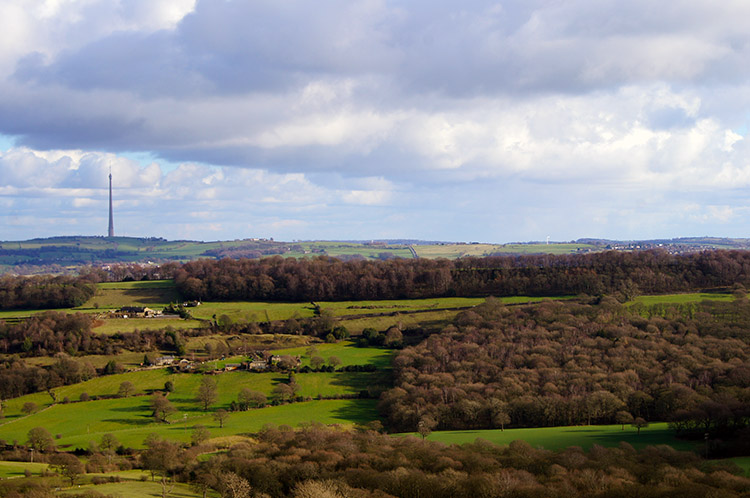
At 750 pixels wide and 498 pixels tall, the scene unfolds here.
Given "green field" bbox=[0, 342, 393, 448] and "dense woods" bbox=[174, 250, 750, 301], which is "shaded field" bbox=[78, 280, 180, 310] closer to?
"dense woods" bbox=[174, 250, 750, 301]

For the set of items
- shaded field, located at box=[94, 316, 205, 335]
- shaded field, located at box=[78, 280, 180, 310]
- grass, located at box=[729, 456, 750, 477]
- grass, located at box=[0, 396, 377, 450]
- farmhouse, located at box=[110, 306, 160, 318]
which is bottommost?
grass, located at box=[0, 396, 377, 450]

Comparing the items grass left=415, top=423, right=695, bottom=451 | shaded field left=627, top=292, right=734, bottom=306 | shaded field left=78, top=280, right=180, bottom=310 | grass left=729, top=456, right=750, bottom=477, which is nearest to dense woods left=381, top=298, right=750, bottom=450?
grass left=415, top=423, right=695, bottom=451

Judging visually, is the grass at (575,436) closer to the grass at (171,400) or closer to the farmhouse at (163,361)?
A: the grass at (171,400)

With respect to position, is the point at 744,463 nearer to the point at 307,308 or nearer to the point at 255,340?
the point at 255,340

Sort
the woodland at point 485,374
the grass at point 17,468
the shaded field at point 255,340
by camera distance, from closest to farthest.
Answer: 1. the woodland at point 485,374
2. the grass at point 17,468
3. the shaded field at point 255,340

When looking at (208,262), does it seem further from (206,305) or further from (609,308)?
(609,308)

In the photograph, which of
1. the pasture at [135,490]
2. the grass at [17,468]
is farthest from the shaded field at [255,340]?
the pasture at [135,490]
